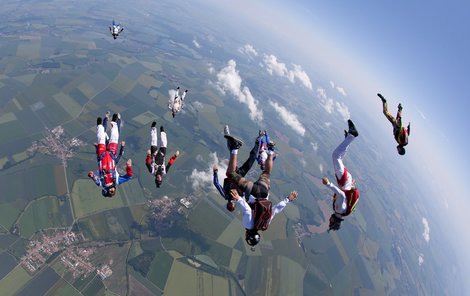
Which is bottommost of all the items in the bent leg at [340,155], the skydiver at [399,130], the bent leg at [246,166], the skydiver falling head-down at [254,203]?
the bent leg at [246,166]

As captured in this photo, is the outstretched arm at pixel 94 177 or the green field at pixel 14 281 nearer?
the outstretched arm at pixel 94 177

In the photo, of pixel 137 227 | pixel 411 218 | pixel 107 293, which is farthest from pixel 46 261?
pixel 411 218

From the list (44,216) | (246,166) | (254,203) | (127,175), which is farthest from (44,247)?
(254,203)

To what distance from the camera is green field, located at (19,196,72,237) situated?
3725cm

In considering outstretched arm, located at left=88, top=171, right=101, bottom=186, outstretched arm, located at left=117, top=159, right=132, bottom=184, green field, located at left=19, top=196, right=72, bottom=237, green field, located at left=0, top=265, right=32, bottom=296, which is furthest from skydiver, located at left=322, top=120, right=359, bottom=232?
green field, located at left=19, top=196, right=72, bottom=237

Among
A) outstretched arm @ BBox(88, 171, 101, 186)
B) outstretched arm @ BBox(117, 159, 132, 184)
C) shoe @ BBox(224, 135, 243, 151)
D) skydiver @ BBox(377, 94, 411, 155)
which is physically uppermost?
skydiver @ BBox(377, 94, 411, 155)

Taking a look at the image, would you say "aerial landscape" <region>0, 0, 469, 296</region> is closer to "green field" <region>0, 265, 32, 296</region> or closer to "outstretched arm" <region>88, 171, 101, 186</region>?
"green field" <region>0, 265, 32, 296</region>

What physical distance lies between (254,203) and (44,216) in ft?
141

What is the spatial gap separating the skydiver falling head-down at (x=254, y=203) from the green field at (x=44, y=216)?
1566 inches

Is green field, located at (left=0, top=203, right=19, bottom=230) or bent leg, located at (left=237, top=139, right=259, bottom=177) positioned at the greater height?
bent leg, located at (left=237, top=139, right=259, bottom=177)

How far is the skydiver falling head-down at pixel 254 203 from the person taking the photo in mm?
9094

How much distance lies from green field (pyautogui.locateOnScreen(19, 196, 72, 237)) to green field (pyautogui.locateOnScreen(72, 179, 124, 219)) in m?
1.48

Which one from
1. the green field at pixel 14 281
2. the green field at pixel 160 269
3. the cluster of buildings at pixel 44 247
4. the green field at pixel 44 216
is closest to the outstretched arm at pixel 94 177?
the green field at pixel 14 281

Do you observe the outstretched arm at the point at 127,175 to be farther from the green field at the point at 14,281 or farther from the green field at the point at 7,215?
the green field at the point at 7,215
